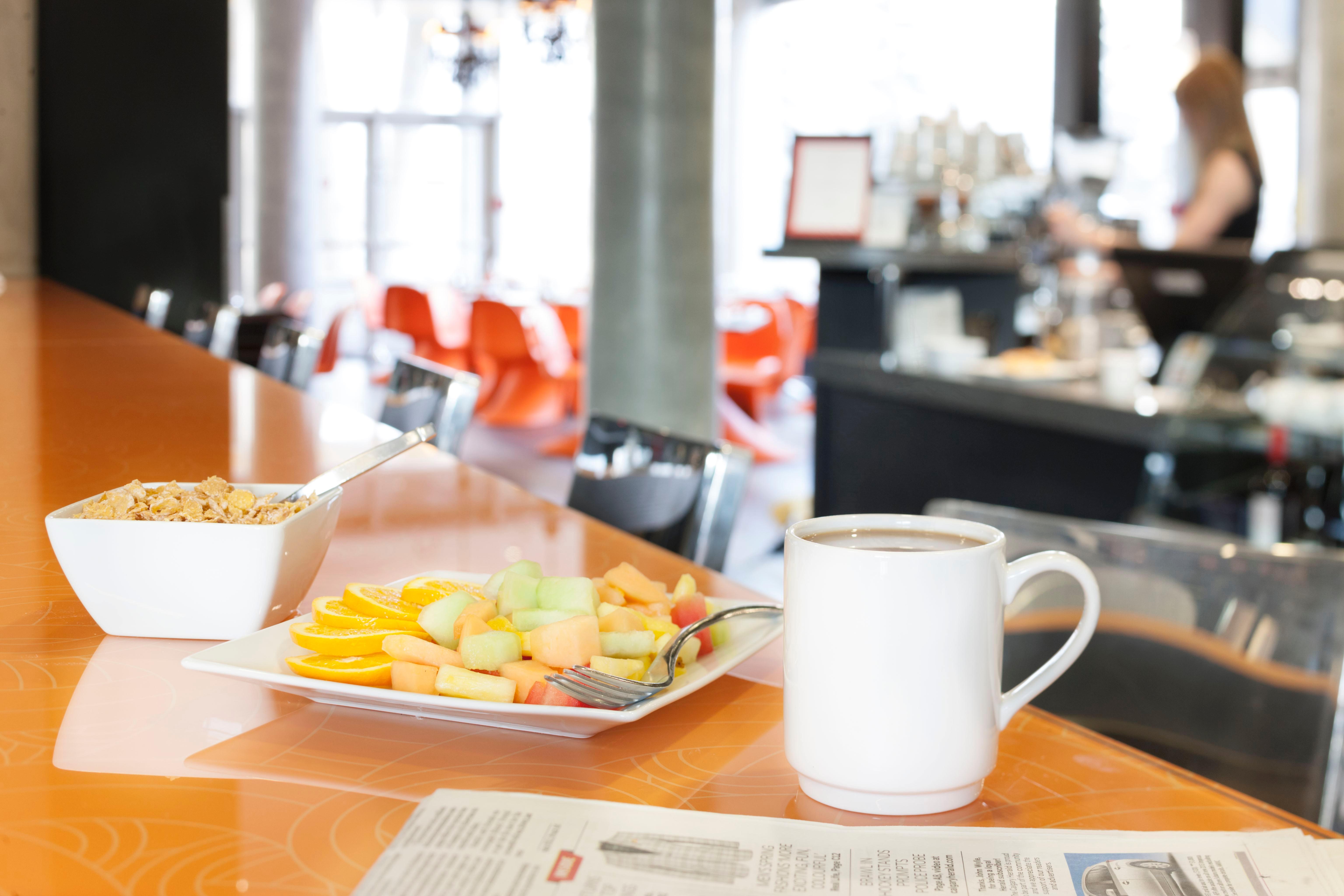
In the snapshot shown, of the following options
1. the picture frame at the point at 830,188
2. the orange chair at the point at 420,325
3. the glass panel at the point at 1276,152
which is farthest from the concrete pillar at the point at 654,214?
the glass panel at the point at 1276,152

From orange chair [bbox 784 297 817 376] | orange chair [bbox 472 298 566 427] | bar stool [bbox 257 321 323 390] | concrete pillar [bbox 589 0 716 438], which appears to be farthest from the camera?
orange chair [bbox 784 297 817 376]

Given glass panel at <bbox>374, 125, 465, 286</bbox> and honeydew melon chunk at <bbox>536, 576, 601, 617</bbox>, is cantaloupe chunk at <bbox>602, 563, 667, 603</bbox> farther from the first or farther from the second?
glass panel at <bbox>374, 125, 465, 286</bbox>

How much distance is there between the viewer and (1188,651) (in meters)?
1.38

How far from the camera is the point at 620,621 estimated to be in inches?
27.0

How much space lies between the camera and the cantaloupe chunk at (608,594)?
2.42 ft

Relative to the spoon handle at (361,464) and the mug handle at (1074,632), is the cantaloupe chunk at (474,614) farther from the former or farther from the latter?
the mug handle at (1074,632)

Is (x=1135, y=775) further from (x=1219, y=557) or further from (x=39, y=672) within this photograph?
(x=1219, y=557)

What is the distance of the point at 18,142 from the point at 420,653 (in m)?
5.21

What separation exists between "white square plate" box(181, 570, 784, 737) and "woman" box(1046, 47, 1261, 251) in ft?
9.60

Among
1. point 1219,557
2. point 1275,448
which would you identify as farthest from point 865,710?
point 1275,448

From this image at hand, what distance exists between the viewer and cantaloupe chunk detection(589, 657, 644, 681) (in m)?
0.65

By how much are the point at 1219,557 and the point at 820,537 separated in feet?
2.99

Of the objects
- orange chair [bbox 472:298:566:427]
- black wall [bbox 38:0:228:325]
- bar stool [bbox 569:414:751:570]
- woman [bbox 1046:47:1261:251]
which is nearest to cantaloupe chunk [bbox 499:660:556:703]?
bar stool [bbox 569:414:751:570]

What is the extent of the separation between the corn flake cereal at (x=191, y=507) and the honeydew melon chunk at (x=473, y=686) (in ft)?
0.61
